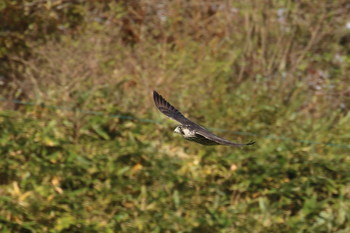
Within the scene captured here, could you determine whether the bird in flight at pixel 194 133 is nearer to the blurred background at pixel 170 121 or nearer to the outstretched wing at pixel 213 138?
the outstretched wing at pixel 213 138

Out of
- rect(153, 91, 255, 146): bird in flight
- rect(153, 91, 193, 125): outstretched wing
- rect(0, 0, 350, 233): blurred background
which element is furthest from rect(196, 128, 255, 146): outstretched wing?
rect(0, 0, 350, 233): blurred background

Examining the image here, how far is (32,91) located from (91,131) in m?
1.03

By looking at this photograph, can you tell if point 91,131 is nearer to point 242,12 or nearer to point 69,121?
point 69,121

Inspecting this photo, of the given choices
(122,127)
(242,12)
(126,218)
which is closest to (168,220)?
(126,218)

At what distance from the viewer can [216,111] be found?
7.09 meters

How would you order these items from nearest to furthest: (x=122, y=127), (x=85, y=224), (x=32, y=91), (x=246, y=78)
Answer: (x=85, y=224) → (x=122, y=127) → (x=32, y=91) → (x=246, y=78)

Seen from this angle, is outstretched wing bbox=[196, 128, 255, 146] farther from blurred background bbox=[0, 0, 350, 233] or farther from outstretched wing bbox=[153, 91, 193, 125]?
blurred background bbox=[0, 0, 350, 233]

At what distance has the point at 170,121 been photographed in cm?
688

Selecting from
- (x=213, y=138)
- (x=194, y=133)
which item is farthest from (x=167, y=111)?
(x=213, y=138)

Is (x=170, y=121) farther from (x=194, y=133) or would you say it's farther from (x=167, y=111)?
(x=194, y=133)

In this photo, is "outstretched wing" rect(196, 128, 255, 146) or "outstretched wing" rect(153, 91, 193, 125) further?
"outstretched wing" rect(153, 91, 193, 125)

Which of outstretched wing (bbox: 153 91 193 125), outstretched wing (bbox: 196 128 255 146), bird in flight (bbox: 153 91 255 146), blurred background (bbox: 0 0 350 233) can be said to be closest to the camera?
outstretched wing (bbox: 196 128 255 146)

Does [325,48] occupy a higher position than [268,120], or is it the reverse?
[325,48]

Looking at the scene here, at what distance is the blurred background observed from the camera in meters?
6.22
